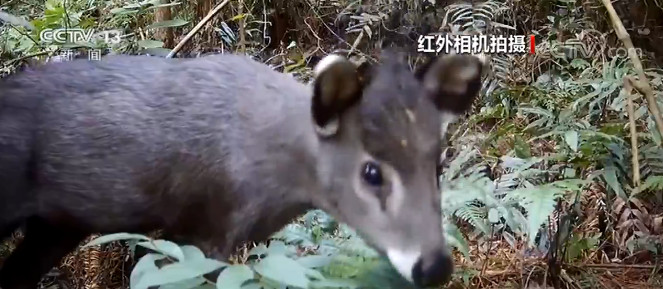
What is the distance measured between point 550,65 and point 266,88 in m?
0.82

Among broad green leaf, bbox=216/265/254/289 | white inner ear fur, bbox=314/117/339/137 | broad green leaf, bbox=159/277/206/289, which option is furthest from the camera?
white inner ear fur, bbox=314/117/339/137

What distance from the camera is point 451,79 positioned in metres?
1.23

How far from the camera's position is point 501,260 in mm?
1649

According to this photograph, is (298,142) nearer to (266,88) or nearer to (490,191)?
(266,88)

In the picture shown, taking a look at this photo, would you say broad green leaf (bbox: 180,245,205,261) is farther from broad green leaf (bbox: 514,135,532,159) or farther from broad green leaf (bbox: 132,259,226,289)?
broad green leaf (bbox: 514,135,532,159)

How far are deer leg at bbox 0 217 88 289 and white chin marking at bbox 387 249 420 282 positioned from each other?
650mm

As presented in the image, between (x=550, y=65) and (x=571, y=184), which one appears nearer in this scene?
(x=571, y=184)

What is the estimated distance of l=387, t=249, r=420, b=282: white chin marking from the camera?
3.55 ft

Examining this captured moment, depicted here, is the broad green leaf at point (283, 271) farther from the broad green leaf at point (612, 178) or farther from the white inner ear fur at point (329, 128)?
the broad green leaf at point (612, 178)

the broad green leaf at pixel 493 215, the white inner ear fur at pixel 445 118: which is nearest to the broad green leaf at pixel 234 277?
the white inner ear fur at pixel 445 118

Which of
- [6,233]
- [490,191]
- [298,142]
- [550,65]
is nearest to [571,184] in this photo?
[490,191]

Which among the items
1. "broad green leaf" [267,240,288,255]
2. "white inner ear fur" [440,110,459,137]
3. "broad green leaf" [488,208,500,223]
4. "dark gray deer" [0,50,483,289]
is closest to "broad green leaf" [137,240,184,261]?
"broad green leaf" [267,240,288,255]

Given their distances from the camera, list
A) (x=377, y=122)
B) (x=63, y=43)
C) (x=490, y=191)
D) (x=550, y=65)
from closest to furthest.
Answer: (x=377, y=122)
(x=490, y=191)
(x=63, y=43)
(x=550, y=65)

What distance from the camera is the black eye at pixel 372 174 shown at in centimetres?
116
